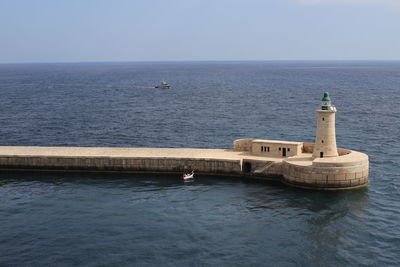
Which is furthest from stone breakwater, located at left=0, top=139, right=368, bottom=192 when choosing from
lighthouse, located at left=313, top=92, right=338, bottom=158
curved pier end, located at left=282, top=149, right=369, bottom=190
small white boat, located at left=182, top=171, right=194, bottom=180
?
small white boat, located at left=182, top=171, right=194, bottom=180

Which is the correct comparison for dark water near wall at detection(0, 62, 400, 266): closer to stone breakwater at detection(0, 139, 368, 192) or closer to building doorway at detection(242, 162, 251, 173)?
stone breakwater at detection(0, 139, 368, 192)

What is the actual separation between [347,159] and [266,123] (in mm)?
42106

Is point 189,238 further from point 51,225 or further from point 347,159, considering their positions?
point 347,159

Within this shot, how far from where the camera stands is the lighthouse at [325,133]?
53.8 meters

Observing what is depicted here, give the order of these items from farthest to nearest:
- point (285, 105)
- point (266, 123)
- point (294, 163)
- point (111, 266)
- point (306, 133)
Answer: point (285, 105) → point (266, 123) → point (306, 133) → point (294, 163) → point (111, 266)

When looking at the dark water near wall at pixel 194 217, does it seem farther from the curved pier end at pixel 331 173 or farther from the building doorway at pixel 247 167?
the building doorway at pixel 247 167

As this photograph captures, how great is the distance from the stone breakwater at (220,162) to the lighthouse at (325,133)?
1.33m

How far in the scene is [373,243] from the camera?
126ft

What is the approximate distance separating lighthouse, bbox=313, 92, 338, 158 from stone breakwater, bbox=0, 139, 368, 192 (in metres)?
1.33

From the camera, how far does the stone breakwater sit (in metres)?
50.8

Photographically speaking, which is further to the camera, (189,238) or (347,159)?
(347,159)

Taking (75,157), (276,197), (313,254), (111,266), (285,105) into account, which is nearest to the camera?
(111,266)

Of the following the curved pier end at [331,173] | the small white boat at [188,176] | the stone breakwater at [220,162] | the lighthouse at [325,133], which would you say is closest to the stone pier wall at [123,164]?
the stone breakwater at [220,162]

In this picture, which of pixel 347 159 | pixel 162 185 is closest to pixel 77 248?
pixel 162 185
